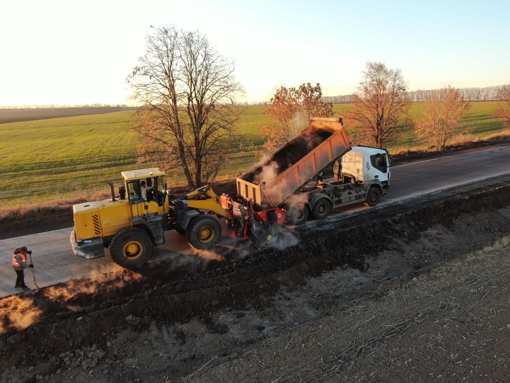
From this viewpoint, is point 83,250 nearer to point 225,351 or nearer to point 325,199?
point 225,351

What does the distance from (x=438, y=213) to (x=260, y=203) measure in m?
7.38

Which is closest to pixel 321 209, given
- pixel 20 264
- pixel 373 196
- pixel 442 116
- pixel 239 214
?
pixel 373 196

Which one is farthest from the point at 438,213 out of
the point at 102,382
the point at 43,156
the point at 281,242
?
the point at 43,156

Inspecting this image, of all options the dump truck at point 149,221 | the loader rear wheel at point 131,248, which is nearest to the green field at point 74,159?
the dump truck at point 149,221

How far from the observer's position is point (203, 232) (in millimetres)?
11445

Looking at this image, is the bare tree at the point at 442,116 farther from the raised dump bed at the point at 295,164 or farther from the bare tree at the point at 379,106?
the raised dump bed at the point at 295,164

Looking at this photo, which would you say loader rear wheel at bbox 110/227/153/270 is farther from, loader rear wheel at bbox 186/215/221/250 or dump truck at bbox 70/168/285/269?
loader rear wheel at bbox 186/215/221/250

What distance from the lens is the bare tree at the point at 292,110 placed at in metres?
23.4

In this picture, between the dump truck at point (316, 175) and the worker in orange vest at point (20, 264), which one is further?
the dump truck at point (316, 175)

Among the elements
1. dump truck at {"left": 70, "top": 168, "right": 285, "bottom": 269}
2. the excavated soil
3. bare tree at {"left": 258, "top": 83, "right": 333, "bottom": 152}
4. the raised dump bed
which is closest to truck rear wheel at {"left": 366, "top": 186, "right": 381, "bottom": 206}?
the raised dump bed

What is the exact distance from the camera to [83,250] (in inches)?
388

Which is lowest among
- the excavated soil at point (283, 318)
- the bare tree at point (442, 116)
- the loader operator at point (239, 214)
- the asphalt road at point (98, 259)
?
the excavated soil at point (283, 318)

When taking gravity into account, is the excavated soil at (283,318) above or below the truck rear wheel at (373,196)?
below

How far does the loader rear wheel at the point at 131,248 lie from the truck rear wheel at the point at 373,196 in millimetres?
9727
